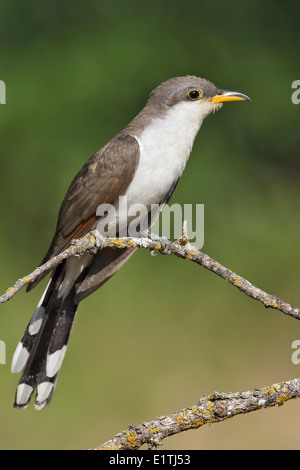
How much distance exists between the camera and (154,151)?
11.7 feet

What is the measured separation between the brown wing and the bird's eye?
1.42 feet

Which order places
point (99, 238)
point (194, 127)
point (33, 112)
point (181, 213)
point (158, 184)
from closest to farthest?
point (99, 238) → point (158, 184) → point (194, 127) → point (181, 213) → point (33, 112)

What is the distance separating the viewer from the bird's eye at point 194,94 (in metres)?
3.82

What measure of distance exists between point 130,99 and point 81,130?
1.72 feet

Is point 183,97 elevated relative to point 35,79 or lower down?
lower down

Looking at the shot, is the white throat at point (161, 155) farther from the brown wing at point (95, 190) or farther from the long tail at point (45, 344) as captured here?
the long tail at point (45, 344)

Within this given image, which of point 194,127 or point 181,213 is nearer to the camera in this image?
point 194,127

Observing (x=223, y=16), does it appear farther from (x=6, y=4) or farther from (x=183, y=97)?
(x=183, y=97)

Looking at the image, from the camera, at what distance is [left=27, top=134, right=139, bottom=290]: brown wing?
3.49 metres

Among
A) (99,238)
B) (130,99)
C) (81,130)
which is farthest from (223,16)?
(99,238)
